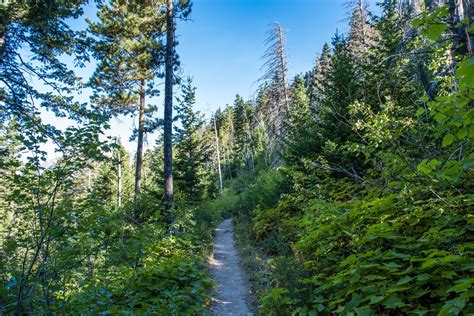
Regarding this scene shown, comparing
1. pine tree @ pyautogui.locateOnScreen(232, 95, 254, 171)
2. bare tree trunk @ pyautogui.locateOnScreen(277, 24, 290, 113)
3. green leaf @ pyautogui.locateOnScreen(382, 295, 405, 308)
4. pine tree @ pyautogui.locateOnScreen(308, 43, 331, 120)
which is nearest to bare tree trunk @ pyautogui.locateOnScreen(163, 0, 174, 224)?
pine tree @ pyautogui.locateOnScreen(308, 43, 331, 120)

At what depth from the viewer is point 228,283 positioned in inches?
297

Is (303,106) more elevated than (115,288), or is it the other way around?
(303,106)

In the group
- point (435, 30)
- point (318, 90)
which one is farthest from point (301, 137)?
point (435, 30)

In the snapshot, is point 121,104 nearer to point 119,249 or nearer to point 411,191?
point 119,249

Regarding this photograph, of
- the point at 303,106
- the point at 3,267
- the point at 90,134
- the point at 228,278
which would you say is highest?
the point at 303,106

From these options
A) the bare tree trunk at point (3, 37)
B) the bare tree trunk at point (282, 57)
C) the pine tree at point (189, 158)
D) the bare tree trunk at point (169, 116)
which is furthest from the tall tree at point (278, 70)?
the bare tree trunk at point (3, 37)

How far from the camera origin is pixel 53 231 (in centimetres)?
349

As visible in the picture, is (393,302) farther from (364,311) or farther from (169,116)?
(169,116)

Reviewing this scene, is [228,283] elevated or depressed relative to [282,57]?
depressed

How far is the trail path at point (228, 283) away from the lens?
5945mm

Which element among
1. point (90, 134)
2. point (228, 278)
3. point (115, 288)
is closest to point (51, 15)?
point (90, 134)

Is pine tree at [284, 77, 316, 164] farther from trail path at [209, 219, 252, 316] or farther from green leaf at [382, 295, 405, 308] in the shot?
green leaf at [382, 295, 405, 308]

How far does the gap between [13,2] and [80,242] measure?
22.0 feet

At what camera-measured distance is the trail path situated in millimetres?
5945
